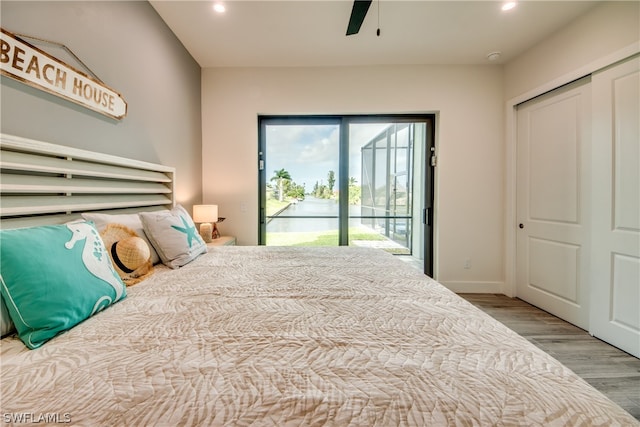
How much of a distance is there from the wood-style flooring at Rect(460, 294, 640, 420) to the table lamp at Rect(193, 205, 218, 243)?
306 cm

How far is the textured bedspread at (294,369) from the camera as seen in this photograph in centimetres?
49

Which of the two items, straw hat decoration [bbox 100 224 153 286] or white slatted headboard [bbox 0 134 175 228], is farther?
straw hat decoration [bbox 100 224 153 286]

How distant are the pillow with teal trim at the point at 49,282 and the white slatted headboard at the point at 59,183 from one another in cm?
35

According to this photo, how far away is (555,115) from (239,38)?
10.6ft

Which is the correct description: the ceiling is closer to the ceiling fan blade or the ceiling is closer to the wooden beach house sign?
the ceiling fan blade

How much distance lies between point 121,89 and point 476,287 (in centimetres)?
403

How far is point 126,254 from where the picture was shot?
4.17ft

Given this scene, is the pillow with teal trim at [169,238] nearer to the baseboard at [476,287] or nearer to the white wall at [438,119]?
the white wall at [438,119]

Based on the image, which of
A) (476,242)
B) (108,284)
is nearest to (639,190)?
(476,242)

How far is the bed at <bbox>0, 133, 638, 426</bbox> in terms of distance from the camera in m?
0.49

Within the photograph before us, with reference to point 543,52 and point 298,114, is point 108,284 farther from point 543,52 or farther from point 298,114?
point 543,52

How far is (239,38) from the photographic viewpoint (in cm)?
245

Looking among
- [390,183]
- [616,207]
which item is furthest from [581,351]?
[390,183]

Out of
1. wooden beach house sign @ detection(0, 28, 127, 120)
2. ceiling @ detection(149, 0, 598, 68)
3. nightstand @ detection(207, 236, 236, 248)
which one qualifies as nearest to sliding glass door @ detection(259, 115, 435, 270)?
nightstand @ detection(207, 236, 236, 248)
